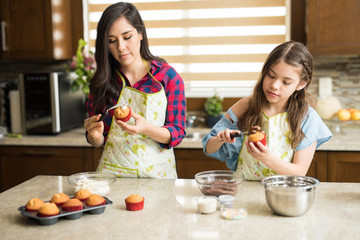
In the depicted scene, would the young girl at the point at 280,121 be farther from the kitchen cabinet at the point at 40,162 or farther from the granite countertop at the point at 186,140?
the kitchen cabinet at the point at 40,162

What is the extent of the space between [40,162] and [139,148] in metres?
1.42

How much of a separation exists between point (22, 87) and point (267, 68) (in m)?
2.04

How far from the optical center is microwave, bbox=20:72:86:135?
121 inches

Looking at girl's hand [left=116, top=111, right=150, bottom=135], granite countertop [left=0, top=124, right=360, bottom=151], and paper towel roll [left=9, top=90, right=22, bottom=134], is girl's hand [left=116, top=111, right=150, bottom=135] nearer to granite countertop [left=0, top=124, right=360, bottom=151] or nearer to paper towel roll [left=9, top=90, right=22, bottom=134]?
granite countertop [left=0, top=124, right=360, bottom=151]

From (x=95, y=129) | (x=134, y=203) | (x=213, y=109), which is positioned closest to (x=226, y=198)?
(x=134, y=203)

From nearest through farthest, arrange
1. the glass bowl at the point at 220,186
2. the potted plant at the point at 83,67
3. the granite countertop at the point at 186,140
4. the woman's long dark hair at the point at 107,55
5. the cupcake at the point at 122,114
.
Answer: the glass bowl at the point at 220,186 < the cupcake at the point at 122,114 < the woman's long dark hair at the point at 107,55 < the granite countertop at the point at 186,140 < the potted plant at the point at 83,67

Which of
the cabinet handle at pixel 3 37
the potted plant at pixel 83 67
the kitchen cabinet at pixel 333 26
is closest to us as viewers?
the kitchen cabinet at pixel 333 26

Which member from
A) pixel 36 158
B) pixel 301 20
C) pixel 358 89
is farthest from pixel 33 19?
pixel 358 89

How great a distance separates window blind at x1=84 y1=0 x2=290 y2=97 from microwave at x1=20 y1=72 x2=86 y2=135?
0.78 metres

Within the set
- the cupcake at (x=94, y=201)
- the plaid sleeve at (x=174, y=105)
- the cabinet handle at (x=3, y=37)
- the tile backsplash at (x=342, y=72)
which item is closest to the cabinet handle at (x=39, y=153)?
the cabinet handle at (x=3, y=37)

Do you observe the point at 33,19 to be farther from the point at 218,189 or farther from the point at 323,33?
the point at 218,189

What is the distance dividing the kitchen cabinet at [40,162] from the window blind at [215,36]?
1.04 m

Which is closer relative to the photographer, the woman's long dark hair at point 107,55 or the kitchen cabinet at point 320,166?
the woman's long dark hair at point 107,55

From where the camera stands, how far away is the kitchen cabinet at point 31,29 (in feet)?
10.5
